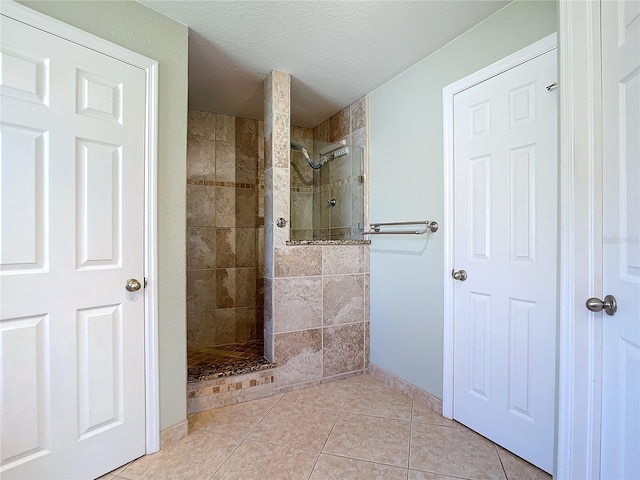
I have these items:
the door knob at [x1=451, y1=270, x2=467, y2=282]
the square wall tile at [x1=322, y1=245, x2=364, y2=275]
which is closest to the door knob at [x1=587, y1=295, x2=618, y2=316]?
the door knob at [x1=451, y1=270, x2=467, y2=282]

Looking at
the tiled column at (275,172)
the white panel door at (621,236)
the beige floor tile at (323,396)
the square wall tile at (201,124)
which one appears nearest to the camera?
the white panel door at (621,236)

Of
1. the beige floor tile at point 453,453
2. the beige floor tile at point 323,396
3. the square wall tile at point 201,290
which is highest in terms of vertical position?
the square wall tile at point 201,290

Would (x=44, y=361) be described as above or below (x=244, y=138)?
below

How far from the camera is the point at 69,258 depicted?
132 centimetres

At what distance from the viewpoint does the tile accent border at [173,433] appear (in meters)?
1.60

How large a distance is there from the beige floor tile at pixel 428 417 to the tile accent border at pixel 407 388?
0.03 m

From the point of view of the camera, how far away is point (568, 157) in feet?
3.44

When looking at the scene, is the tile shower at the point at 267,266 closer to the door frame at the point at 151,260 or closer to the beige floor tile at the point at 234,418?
the beige floor tile at the point at 234,418

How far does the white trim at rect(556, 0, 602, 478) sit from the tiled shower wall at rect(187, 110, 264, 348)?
256 centimetres

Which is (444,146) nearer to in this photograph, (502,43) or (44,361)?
(502,43)

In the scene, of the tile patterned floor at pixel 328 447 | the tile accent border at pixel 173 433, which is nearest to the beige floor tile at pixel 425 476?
the tile patterned floor at pixel 328 447

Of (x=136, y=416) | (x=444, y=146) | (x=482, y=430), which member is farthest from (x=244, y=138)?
(x=482, y=430)

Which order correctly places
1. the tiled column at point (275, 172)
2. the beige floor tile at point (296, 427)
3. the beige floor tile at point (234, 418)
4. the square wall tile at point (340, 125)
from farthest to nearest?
the square wall tile at point (340, 125), the tiled column at point (275, 172), the beige floor tile at point (234, 418), the beige floor tile at point (296, 427)

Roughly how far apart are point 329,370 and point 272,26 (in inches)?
91.4
